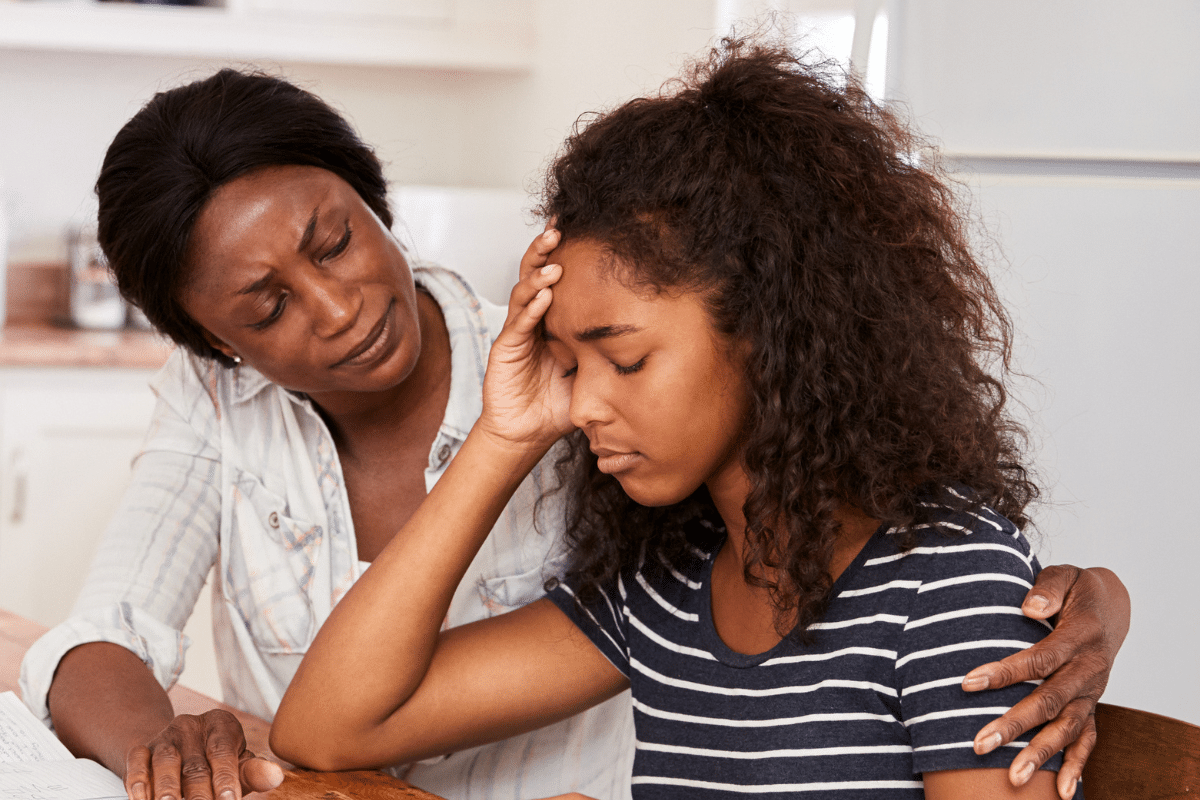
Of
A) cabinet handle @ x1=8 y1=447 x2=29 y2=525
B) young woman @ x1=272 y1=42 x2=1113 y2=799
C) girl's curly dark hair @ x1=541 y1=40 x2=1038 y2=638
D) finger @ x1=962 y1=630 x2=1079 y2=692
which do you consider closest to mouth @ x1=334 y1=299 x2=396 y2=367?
young woman @ x1=272 y1=42 x2=1113 y2=799

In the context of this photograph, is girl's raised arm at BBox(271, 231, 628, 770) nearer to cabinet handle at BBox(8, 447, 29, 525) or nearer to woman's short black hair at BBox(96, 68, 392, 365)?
woman's short black hair at BBox(96, 68, 392, 365)

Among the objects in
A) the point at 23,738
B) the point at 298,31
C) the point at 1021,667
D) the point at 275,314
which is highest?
the point at 298,31

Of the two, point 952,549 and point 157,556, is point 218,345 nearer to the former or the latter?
point 157,556

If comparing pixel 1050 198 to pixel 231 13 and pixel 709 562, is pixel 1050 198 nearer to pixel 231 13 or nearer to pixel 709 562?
pixel 709 562

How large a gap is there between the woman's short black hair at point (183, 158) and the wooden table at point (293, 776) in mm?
382

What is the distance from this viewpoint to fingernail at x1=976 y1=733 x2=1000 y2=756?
76 centimetres

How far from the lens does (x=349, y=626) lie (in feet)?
3.38

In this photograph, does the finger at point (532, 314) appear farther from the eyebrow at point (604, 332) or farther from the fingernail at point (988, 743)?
the fingernail at point (988, 743)

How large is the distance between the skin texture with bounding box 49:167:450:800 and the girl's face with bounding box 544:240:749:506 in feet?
1.07

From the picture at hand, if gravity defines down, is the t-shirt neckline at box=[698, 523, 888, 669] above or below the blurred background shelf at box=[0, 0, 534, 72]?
below

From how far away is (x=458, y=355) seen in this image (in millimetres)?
1325

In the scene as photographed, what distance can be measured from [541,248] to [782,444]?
0.25 metres

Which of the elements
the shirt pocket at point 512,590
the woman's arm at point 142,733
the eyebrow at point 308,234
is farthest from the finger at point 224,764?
the eyebrow at point 308,234

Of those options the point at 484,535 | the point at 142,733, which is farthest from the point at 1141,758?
the point at 142,733
